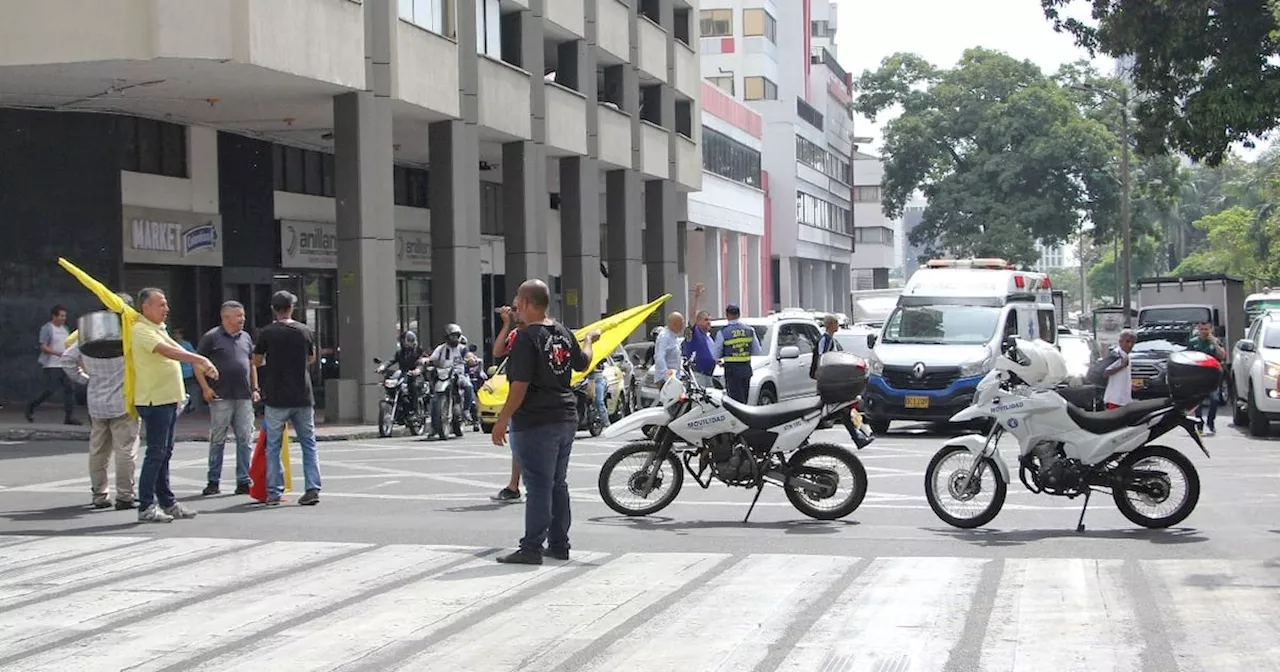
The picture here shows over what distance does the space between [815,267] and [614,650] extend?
8497 cm

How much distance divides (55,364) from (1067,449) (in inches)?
656

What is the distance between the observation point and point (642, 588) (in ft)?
30.9

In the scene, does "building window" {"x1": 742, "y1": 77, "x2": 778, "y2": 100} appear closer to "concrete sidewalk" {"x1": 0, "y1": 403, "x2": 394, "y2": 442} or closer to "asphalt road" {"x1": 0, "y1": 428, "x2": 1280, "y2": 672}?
"concrete sidewalk" {"x1": 0, "y1": 403, "x2": 394, "y2": 442}

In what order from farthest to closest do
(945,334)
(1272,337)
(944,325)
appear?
(944,325), (945,334), (1272,337)

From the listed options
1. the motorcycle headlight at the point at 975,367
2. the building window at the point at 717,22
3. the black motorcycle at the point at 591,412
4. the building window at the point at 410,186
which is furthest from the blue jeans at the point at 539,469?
the building window at the point at 717,22

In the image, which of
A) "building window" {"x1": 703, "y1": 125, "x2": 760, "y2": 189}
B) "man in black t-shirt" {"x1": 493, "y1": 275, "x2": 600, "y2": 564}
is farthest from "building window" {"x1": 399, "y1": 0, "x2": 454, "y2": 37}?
"building window" {"x1": 703, "y1": 125, "x2": 760, "y2": 189}

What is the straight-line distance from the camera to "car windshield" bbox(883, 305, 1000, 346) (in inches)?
992

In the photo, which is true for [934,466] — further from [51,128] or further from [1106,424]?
[51,128]

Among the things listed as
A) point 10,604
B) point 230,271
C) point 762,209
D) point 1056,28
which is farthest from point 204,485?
point 762,209

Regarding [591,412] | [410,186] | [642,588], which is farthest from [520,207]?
[642,588]

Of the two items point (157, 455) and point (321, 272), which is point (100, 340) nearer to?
point (157, 455)

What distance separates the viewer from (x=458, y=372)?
23.9 meters

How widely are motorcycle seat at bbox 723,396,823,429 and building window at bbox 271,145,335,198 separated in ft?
71.6

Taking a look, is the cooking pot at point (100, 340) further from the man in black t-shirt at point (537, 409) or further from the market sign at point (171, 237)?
the market sign at point (171, 237)
